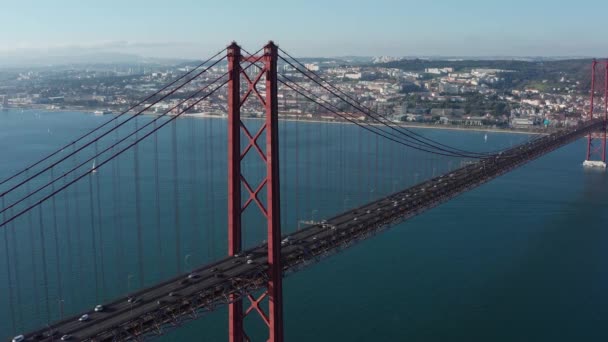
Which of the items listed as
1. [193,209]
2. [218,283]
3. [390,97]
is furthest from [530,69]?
[218,283]

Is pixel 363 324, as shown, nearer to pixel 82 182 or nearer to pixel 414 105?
pixel 82 182

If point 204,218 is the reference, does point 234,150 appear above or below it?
above

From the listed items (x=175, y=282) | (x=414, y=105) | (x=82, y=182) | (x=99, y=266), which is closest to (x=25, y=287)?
(x=99, y=266)

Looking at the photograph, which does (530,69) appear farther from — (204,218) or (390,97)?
(204,218)

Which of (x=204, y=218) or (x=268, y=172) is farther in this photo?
(x=204, y=218)

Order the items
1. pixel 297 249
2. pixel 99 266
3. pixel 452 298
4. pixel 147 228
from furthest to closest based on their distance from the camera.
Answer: pixel 147 228
pixel 99 266
pixel 452 298
pixel 297 249

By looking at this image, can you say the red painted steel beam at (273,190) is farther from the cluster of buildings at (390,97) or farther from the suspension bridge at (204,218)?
the cluster of buildings at (390,97)

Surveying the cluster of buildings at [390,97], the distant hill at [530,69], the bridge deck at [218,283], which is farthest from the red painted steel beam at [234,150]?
the distant hill at [530,69]

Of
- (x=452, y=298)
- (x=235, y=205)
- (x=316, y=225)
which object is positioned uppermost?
(x=235, y=205)
